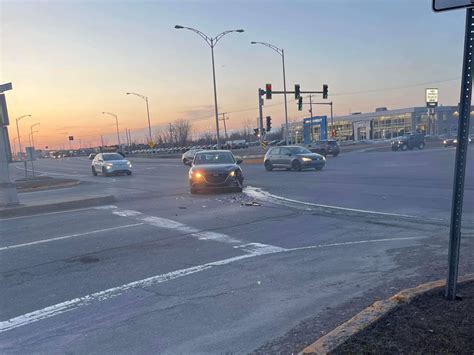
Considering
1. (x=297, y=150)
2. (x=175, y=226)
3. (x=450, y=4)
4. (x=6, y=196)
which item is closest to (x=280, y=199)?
(x=175, y=226)

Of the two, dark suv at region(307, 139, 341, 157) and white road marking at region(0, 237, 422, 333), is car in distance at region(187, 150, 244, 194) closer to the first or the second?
white road marking at region(0, 237, 422, 333)

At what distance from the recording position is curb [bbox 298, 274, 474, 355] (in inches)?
132

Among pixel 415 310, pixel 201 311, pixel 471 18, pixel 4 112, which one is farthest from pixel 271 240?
pixel 4 112

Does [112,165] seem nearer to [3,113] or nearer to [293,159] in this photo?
[293,159]

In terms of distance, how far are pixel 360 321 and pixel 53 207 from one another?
12.0m

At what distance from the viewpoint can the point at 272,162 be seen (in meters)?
28.2

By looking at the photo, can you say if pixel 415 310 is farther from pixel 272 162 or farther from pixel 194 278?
pixel 272 162

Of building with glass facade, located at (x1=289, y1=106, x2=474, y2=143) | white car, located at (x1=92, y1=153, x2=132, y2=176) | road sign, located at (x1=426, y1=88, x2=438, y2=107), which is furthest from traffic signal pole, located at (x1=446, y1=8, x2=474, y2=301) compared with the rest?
building with glass facade, located at (x1=289, y1=106, x2=474, y2=143)

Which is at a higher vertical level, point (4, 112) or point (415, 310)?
point (4, 112)

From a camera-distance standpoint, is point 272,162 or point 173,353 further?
point 272,162

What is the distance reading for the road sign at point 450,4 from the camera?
136 inches

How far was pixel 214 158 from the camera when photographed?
57.4 ft

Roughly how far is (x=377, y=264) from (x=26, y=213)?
10.6 m

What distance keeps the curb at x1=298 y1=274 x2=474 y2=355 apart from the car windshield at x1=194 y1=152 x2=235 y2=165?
43.0ft
